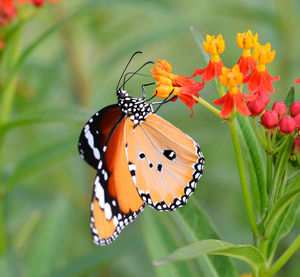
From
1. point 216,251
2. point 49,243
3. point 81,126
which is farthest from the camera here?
point 81,126

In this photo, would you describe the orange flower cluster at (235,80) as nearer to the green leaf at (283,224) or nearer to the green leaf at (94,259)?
the green leaf at (283,224)

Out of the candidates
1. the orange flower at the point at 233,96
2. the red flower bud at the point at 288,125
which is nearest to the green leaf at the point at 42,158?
the orange flower at the point at 233,96

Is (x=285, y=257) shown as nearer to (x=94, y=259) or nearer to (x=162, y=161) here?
(x=162, y=161)

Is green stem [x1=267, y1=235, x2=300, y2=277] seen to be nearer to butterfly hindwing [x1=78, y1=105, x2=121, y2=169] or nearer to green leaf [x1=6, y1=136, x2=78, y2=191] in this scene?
butterfly hindwing [x1=78, y1=105, x2=121, y2=169]

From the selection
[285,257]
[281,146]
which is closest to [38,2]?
[281,146]

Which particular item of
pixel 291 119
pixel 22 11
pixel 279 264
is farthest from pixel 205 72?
pixel 22 11

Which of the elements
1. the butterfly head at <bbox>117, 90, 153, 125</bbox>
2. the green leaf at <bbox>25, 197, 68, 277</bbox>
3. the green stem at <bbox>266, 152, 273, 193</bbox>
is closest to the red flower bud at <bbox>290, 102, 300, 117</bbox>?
the green stem at <bbox>266, 152, 273, 193</bbox>

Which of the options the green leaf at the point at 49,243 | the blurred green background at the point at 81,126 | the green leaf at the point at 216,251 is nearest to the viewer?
the green leaf at the point at 216,251
